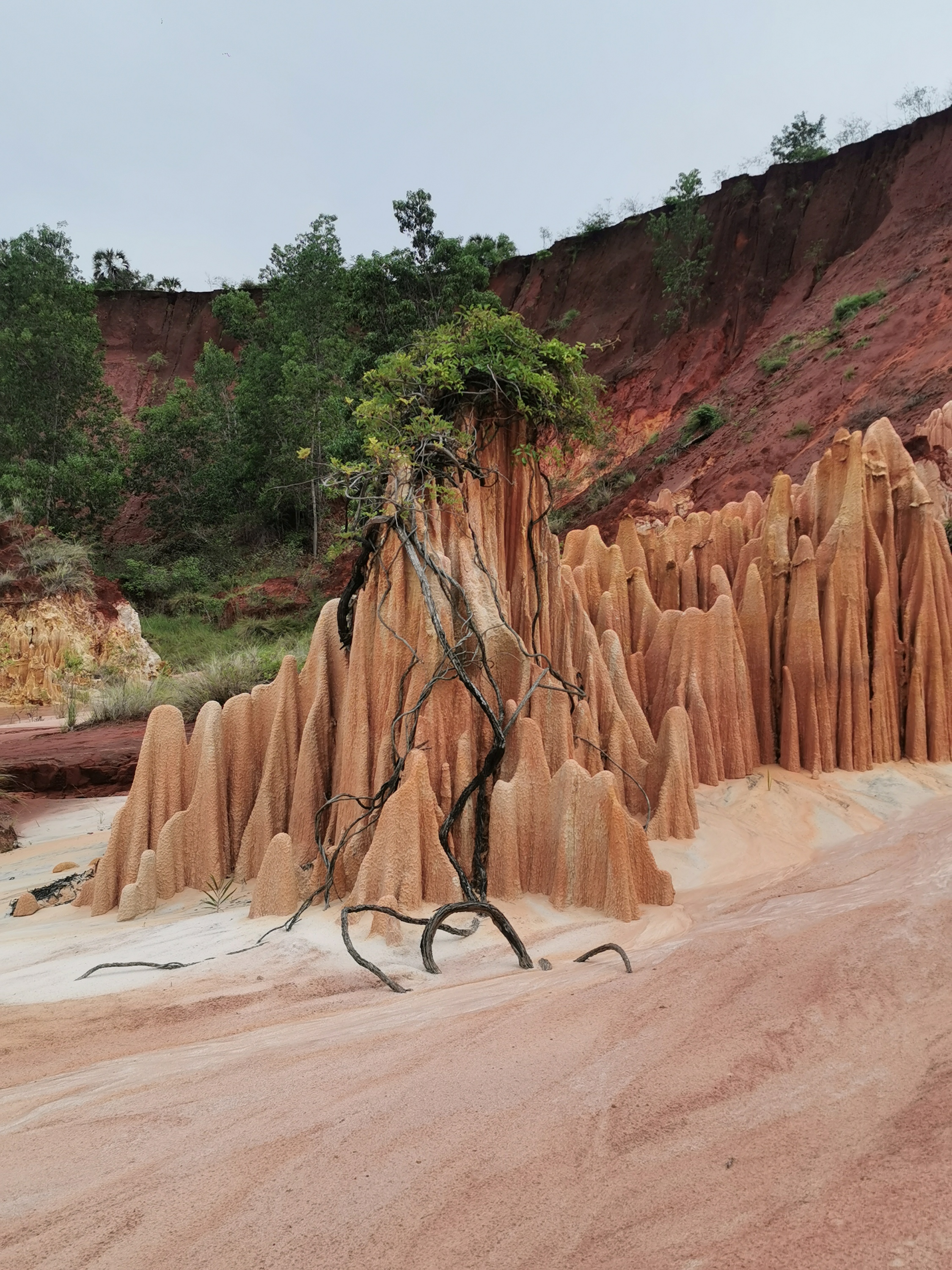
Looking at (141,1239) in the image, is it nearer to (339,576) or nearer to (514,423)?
(514,423)

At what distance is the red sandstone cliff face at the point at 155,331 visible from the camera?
41.8 metres

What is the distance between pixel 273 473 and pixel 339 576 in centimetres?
642

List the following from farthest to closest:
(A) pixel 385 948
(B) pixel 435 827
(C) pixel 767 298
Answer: (C) pixel 767 298, (B) pixel 435 827, (A) pixel 385 948

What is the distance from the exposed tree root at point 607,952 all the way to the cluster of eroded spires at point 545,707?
0.62m

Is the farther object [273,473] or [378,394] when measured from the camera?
[273,473]

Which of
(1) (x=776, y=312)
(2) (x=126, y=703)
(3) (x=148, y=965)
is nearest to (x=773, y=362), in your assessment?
(1) (x=776, y=312)

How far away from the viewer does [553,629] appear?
5.98 m

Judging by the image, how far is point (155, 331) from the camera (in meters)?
43.2

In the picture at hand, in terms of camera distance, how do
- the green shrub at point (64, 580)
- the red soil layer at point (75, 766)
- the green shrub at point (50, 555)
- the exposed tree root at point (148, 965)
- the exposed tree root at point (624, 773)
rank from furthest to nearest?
the green shrub at point (50, 555), the green shrub at point (64, 580), the red soil layer at point (75, 766), the exposed tree root at point (624, 773), the exposed tree root at point (148, 965)

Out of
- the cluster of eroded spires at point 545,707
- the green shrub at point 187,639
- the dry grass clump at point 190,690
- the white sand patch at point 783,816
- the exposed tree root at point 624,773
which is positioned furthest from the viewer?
the green shrub at point 187,639

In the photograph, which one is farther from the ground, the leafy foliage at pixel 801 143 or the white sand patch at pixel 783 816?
the leafy foliage at pixel 801 143

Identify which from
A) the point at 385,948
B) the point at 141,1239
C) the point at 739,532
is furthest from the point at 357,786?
the point at 739,532

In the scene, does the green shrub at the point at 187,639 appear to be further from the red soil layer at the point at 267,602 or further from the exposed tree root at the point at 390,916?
the exposed tree root at the point at 390,916

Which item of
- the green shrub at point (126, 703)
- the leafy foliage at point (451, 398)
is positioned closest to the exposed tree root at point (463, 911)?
the leafy foliage at point (451, 398)
